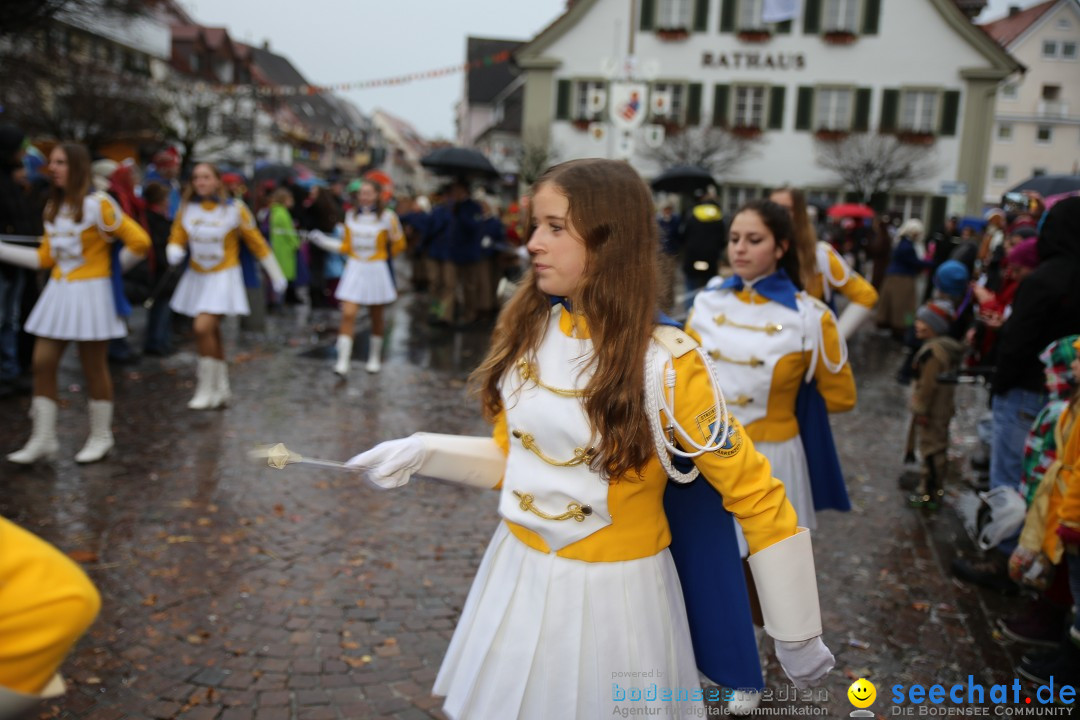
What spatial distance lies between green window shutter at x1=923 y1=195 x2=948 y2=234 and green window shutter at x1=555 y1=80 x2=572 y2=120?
15.9 metres

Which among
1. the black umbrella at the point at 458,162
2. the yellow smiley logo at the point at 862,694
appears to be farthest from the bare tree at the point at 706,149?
the yellow smiley logo at the point at 862,694

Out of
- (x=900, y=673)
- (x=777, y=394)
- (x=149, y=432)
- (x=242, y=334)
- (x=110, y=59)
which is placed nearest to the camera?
(x=777, y=394)

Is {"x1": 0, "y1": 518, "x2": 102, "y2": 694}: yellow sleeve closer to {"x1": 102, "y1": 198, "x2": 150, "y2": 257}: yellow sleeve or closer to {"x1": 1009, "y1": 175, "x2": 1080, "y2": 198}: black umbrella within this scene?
{"x1": 102, "y1": 198, "x2": 150, "y2": 257}: yellow sleeve

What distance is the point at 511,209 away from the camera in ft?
66.7

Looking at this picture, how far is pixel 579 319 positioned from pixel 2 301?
25.2ft

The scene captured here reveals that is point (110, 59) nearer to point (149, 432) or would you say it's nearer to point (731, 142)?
point (731, 142)

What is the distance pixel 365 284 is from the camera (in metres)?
9.74

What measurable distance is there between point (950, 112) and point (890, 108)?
2.39m

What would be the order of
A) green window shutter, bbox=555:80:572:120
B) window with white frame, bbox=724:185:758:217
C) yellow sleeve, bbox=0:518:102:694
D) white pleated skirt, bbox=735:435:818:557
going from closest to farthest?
yellow sleeve, bbox=0:518:102:694, white pleated skirt, bbox=735:435:818:557, green window shutter, bbox=555:80:572:120, window with white frame, bbox=724:185:758:217

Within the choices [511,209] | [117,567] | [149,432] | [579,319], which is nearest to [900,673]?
[579,319]

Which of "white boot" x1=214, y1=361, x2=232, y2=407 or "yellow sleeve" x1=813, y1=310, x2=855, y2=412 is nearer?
"yellow sleeve" x1=813, y1=310, x2=855, y2=412

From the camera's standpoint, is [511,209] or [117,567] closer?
[117,567]

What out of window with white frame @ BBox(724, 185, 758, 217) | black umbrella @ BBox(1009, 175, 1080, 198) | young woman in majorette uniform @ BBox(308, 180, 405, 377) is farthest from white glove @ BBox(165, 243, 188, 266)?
window with white frame @ BBox(724, 185, 758, 217)

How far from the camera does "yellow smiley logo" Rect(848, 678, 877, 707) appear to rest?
3.41 metres
